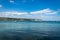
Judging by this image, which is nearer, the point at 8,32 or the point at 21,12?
the point at 21,12

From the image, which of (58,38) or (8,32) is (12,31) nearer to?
(8,32)

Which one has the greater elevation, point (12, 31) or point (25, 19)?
point (25, 19)

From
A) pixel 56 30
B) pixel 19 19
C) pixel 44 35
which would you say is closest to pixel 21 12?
pixel 19 19

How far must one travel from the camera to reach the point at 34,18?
2.31 m

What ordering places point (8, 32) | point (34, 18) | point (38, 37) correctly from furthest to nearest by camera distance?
point (8, 32) → point (38, 37) → point (34, 18)

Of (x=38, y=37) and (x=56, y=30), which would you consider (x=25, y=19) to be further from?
(x=56, y=30)

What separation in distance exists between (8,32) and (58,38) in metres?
1.31

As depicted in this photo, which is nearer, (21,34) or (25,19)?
(25,19)

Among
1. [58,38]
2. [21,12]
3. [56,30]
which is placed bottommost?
[58,38]

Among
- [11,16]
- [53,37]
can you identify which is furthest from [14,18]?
[53,37]

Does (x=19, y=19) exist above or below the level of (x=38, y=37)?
above

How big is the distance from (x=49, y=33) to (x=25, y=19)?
0.72 metres

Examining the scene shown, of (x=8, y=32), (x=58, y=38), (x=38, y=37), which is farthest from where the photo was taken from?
(x=8, y=32)

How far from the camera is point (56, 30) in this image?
2.86m
